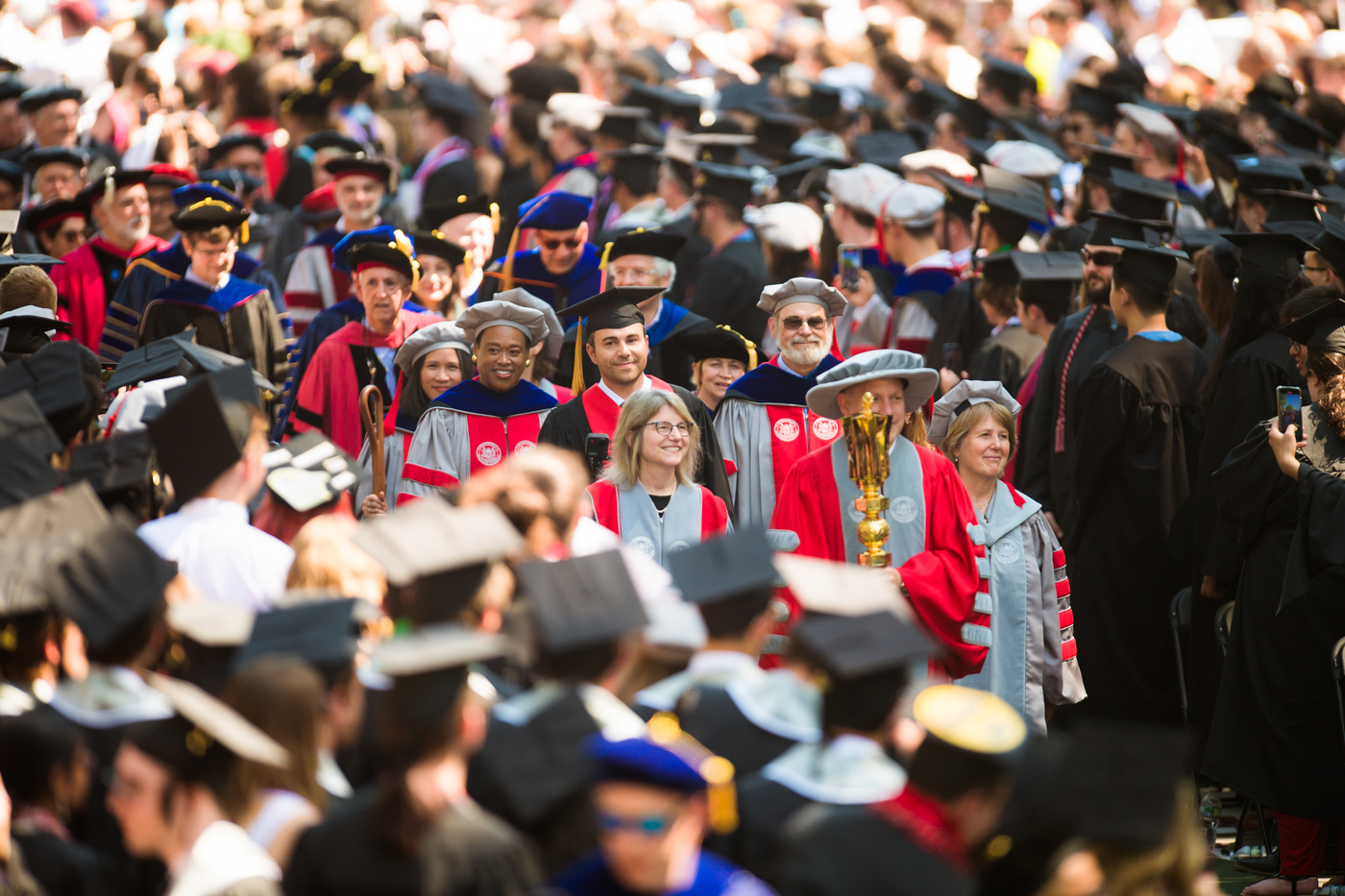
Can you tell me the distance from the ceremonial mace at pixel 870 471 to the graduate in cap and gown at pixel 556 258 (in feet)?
12.1

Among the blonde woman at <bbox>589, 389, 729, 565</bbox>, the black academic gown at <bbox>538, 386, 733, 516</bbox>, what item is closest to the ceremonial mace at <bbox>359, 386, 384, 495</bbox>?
the black academic gown at <bbox>538, 386, 733, 516</bbox>

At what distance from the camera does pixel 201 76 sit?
15.3m

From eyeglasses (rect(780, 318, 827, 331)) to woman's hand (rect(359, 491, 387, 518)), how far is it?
86.0 inches

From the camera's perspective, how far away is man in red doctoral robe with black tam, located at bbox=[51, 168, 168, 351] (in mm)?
9195

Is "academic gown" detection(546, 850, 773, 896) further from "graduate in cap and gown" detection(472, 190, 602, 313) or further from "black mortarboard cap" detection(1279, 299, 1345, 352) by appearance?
"graduate in cap and gown" detection(472, 190, 602, 313)

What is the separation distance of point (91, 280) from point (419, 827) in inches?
280

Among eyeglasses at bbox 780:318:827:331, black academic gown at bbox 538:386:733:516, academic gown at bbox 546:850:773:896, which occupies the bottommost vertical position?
black academic gown at bbox 538:386:733:516

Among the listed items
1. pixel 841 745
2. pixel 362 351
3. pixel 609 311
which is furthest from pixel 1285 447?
pixel 362 351

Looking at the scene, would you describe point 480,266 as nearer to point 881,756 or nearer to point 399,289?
point 399,289

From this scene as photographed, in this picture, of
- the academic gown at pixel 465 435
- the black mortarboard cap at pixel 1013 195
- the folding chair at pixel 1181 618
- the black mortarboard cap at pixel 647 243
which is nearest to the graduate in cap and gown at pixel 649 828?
the academic gown at pixel 465 435

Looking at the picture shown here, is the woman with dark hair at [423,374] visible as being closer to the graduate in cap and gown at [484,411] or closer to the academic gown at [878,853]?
the graduate in cap and gown at [484,411]

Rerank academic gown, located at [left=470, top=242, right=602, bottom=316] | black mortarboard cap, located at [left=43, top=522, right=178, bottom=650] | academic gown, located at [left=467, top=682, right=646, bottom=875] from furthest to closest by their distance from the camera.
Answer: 1. academic gown, located at [left=470, top=242, right=602, bottom=316]
2. black mortarboard cap, located at [left=43, top=522, right=178, bottom=650]
3. academic gown, located at [left=467, top=682, right=646, bottom=875]

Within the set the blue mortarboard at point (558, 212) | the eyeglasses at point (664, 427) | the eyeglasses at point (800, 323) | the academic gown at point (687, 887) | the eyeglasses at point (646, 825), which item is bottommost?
the academic gown at point (687, 887)

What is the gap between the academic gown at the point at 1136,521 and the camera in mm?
7715
